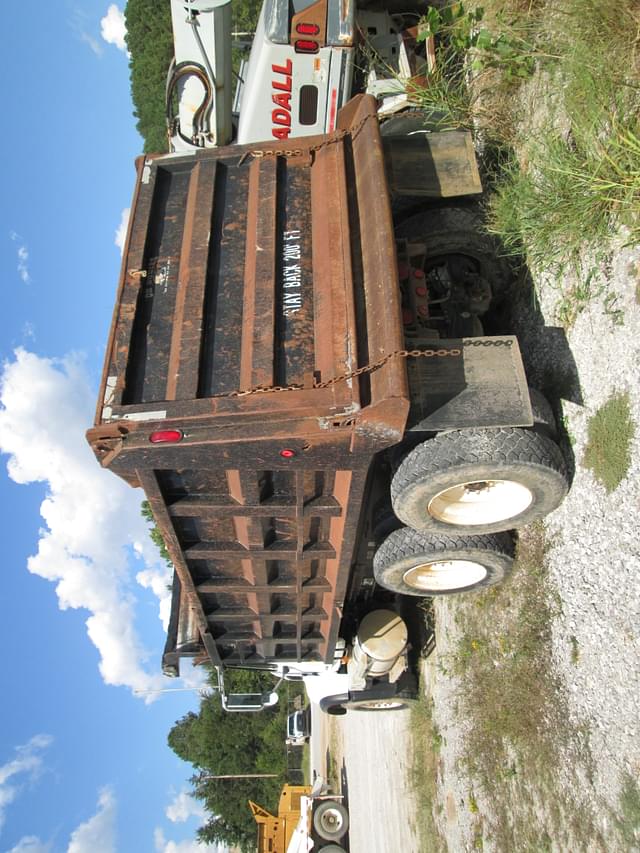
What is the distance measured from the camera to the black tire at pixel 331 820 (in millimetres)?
9742

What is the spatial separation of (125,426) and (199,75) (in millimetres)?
5795

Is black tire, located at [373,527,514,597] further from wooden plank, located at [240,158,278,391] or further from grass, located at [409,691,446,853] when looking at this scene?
grass, located at [409,691,446,853]

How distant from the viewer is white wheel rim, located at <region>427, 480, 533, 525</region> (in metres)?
3.89

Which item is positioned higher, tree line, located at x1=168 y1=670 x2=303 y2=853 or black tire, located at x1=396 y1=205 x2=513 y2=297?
black tire, located at x1=396 y1=205 x2=513 y2=297

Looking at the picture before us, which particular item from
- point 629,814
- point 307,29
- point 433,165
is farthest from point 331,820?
point 307,29

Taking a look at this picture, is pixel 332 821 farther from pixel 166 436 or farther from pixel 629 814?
pixel 166 436

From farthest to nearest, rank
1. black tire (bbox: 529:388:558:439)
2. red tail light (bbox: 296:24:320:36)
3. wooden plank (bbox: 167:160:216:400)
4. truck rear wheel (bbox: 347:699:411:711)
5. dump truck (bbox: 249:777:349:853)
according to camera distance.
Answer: dump truck (bbox: 249:777:349:853) → red tail light (bbox: 296:24:320:36) → truck rear wheel (bbox: 347:699:411:711) → black tire (bbox: 529:388:558:439) → wooden plank (bbox: 167:160:216:400)

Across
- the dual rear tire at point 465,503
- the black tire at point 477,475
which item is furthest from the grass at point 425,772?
the black tire at point 477,475

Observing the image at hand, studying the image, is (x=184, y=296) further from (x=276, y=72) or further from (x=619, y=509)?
(x=276, y=72)

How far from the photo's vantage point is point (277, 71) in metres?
6.65

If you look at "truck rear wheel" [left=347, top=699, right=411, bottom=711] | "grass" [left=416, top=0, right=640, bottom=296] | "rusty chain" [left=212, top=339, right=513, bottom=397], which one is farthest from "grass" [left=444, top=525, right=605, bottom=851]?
"grass" [left=416, top=0, right=640, bottom=296]

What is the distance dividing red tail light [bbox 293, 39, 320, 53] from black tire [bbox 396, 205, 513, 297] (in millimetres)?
3305

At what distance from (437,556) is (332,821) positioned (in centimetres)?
828

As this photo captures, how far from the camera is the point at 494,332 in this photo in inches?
198
